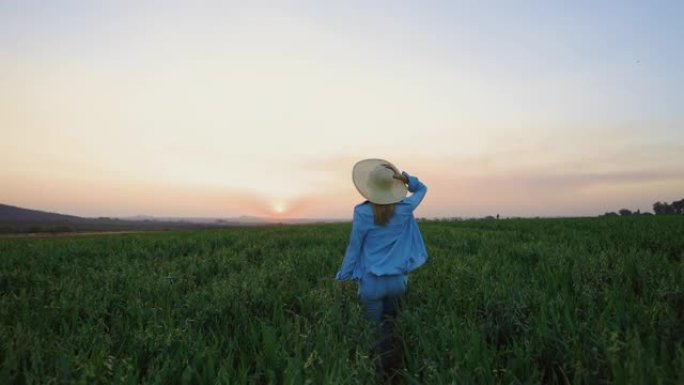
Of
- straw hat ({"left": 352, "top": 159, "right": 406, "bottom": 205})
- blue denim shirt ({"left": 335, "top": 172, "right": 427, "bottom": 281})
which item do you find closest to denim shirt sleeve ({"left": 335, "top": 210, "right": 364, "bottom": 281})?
blue denim shirt ({"left": 335, "top": 172, "right": 427, "bottom": 281})

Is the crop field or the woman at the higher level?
the woman

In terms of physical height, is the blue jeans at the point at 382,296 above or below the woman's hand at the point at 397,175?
below

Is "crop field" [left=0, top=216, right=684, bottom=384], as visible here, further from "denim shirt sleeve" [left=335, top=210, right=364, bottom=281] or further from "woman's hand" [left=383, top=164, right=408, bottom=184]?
"woman's hand" [left=383, top=164, right=408, bottom=184]

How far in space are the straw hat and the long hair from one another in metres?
0.10

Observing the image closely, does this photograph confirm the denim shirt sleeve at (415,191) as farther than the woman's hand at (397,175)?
Yes

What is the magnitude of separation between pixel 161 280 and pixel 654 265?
7715mm

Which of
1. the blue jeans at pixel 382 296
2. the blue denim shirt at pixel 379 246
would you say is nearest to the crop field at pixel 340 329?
the blue jeans at pixel 382 296

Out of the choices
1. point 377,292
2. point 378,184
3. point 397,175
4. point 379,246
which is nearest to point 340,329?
point 377,292

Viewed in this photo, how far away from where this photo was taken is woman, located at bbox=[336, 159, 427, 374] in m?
4.38

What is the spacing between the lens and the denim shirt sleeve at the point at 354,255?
4.50 m

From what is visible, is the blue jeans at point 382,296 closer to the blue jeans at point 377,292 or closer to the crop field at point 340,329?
the blue jeans at point 377,292

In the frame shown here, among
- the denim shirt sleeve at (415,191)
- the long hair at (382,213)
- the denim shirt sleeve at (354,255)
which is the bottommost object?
the denim shirt sleeve at (354,255)

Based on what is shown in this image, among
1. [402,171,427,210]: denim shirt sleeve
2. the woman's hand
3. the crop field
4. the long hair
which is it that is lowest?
the crop field

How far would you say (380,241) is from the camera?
454cm
